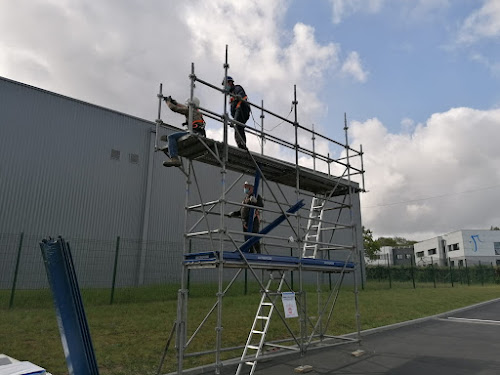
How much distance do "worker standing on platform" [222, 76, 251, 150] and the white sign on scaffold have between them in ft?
10.6

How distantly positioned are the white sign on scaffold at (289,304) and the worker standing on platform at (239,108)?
3.23 meters

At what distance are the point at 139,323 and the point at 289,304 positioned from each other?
4.69 meters

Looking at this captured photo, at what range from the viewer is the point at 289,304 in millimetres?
7758

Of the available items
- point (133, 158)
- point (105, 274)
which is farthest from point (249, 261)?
point (133, 158)

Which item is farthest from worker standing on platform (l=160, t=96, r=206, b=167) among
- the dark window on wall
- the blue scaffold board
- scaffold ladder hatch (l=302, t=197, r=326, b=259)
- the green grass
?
the dark window on wall

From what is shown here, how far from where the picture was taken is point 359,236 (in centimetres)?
3356

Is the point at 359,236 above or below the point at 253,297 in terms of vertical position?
above

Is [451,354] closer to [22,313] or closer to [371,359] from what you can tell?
[371,359]

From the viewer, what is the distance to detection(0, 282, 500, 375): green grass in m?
7.35

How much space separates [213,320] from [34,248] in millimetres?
7515

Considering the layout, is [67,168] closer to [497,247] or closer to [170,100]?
[170,100]

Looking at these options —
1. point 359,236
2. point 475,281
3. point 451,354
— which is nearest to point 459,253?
point 475,281

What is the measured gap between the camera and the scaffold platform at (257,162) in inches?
286

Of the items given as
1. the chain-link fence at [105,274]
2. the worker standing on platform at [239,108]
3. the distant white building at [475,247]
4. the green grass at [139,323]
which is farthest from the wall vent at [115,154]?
the distant white building at [475,247]
